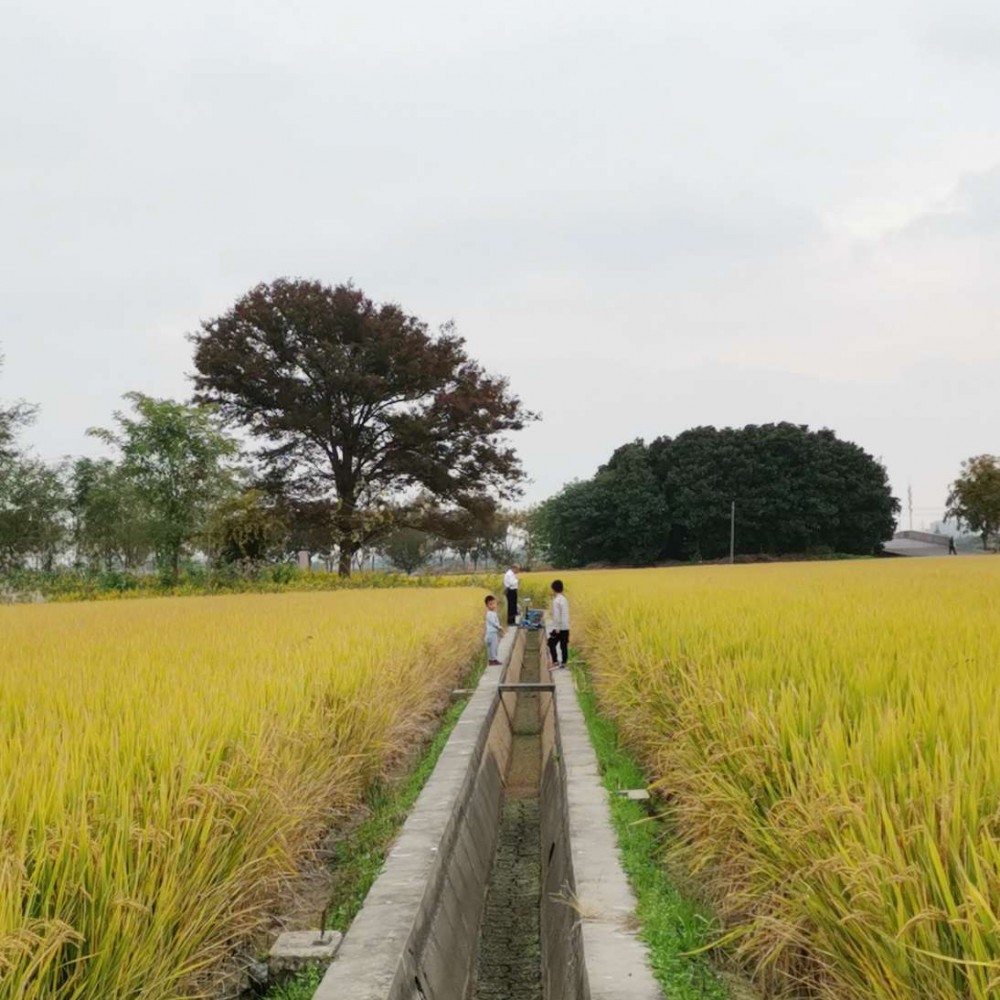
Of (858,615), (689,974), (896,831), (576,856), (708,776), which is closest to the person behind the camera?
(896,831)

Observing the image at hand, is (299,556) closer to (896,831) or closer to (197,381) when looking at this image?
(197,381)

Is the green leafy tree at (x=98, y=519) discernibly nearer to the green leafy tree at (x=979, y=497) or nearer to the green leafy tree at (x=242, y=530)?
the green leafy tree at (x=242, y=530)

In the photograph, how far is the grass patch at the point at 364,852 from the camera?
11.6 feet

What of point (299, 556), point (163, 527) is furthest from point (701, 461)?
point (163, 527)

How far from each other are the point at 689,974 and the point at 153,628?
8.30m

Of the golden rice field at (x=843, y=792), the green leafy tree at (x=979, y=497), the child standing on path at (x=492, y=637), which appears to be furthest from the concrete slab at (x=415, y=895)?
the green leafy tree at (x=979, y=497)

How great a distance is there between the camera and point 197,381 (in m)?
36.9

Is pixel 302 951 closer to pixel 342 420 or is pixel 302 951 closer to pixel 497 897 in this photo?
pixel 497 897

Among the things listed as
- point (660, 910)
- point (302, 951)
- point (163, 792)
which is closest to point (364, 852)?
point (302, 951)

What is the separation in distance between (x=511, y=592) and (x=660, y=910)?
16856 millimetres

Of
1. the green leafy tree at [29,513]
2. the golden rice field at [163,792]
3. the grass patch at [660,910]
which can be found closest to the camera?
the golden rice field at [163,792]

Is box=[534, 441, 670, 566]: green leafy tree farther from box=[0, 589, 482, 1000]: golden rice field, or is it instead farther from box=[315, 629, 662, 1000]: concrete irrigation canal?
box=[0, 589, 482, 1000]: golden rice field

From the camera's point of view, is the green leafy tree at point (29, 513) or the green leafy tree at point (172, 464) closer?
the green leafy tree at point (172, 464)

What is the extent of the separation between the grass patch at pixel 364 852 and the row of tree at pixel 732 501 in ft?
174
